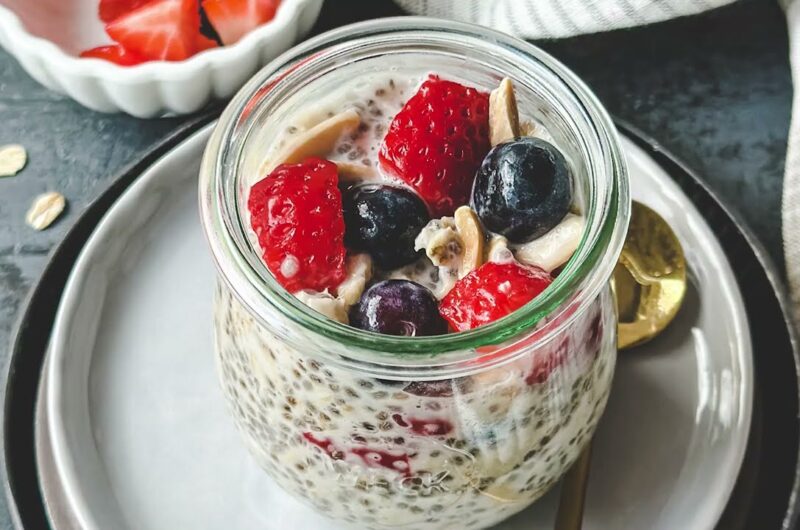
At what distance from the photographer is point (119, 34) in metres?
1.25

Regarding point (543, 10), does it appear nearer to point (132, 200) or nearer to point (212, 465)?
point (132, 200)

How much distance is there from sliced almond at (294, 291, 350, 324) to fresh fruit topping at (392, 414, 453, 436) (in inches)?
2.7

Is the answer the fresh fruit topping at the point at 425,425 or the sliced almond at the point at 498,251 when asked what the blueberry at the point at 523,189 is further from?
the fresh fruit topping at the point at 425,425

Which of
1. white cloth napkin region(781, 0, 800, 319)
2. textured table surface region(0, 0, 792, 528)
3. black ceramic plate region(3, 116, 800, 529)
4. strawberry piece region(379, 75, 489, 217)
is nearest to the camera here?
strawberry piece region(379, 75, 489, 217)

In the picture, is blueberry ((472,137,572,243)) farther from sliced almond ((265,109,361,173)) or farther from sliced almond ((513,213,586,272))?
sliced almond ((265,109,361,173))

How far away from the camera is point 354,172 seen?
2.24 ft

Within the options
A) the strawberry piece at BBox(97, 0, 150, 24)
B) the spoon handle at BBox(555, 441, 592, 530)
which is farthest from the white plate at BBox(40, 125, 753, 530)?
the strawberry piece at BBox(97, 0, 150, 24)

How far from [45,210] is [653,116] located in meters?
0.74

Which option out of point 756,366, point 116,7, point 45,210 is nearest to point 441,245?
point 756,366

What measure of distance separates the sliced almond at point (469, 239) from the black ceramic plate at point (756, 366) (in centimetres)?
33

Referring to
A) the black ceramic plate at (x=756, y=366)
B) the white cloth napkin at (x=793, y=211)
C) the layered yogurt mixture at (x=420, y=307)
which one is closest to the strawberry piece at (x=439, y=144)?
the layered yogurt mixture at (x=420, y=307)

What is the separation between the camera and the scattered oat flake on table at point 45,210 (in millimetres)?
1124

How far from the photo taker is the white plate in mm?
758

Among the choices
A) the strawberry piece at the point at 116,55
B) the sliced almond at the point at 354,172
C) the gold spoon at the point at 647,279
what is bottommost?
the strawberry piece at the point at 116,55
